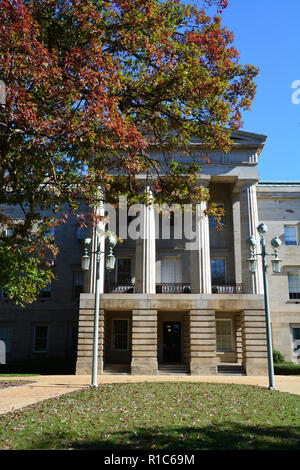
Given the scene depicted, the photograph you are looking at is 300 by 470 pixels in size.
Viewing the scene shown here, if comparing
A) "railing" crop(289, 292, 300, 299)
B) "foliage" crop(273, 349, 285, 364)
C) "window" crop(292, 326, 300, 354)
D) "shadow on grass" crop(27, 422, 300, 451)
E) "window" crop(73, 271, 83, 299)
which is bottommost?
"foliage" crop(273, 349, 285, 364)

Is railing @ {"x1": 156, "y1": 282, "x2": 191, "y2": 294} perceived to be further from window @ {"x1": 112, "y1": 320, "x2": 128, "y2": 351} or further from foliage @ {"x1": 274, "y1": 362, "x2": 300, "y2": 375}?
foliage @ {"x1": 274, "y1": 362, "x2": 300, "y2": 375}

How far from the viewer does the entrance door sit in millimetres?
32500

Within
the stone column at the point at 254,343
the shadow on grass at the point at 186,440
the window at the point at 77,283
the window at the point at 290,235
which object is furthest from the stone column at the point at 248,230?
the shadow on grass at the point at 186,440

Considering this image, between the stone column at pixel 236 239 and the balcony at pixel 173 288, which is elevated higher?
the stone column at pixel 236 239

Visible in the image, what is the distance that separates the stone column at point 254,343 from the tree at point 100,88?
1665 cm

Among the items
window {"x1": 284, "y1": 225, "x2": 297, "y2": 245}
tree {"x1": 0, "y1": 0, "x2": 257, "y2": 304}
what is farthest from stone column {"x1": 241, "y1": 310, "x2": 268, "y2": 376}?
tree {"x1": 0, "y1": 0, "x2": 257, "y2": 304}

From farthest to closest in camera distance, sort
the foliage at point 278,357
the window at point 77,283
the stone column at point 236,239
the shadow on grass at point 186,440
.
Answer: the window at point 77,283 < the stone column at point 236,239 < the foliage at point 278,357 < the shadow on grass at point 186,440

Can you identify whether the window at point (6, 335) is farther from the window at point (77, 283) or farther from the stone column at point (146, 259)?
the stone column at point (146, 259)

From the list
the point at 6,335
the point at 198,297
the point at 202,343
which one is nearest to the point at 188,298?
the point at 198,297

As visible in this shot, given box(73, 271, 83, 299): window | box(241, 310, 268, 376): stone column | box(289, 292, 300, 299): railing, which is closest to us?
box(241, 310, 268, 376): stone column

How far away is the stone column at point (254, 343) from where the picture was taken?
2684 centimetres

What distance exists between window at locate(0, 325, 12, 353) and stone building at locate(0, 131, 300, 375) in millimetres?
85

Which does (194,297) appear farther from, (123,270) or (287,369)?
(123,270)

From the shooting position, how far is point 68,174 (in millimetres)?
11727
